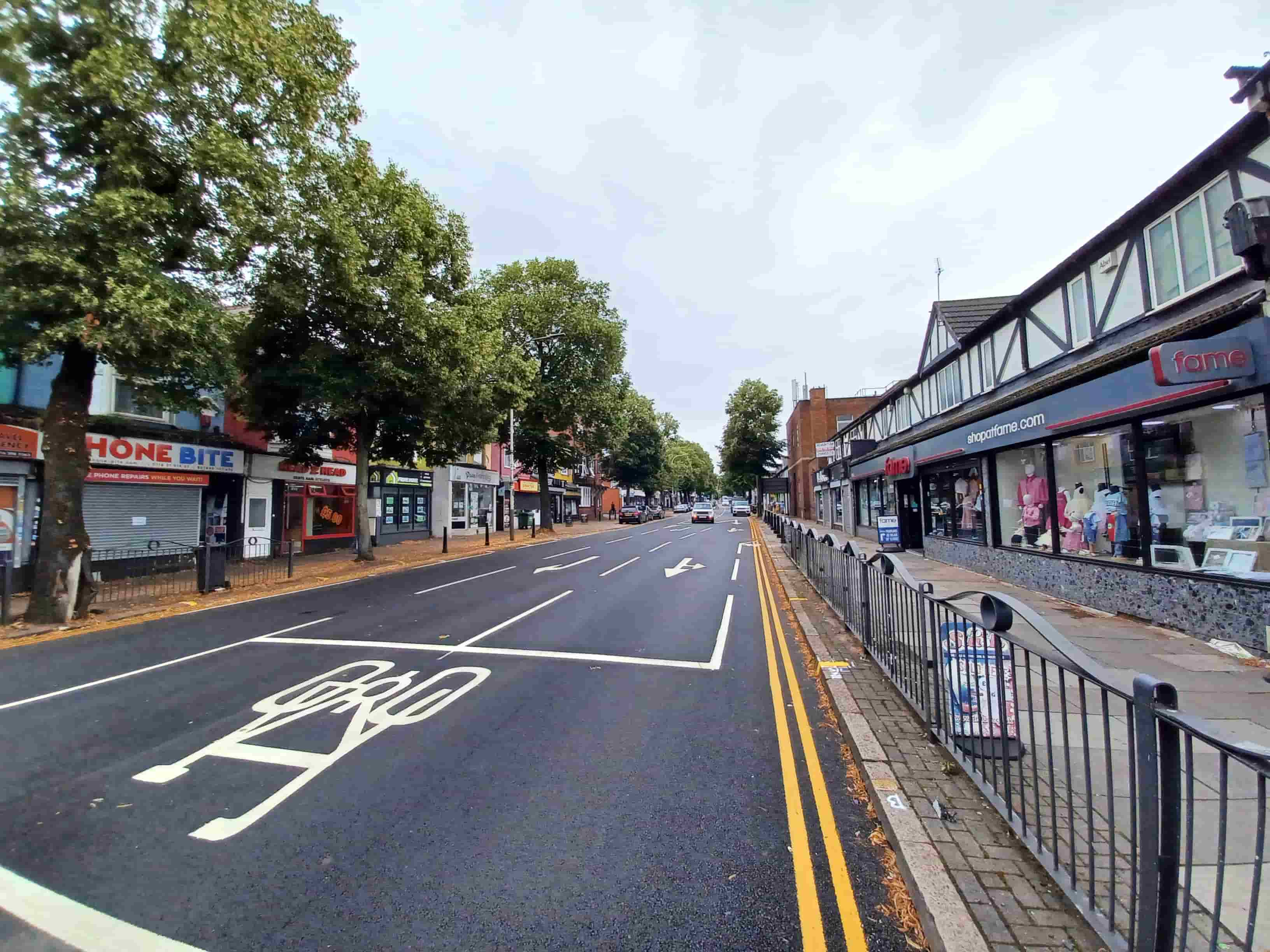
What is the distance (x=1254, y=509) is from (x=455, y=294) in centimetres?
1882

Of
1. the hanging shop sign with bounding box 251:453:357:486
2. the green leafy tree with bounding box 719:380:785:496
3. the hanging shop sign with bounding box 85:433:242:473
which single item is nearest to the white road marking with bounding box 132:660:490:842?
the hanging shop sign with bounding box 85:433:242:473

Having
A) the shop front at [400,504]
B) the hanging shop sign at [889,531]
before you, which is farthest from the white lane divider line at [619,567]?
the shop front at [400,504]

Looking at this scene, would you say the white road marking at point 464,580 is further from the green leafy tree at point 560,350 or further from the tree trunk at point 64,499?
the green leafy tree at point 560,350

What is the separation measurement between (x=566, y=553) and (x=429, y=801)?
18.4m

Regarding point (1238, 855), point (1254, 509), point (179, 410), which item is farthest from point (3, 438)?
point (1254, 509)

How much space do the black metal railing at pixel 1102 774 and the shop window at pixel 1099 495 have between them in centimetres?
463

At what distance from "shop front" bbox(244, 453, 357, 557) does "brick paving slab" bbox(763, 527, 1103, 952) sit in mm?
17682

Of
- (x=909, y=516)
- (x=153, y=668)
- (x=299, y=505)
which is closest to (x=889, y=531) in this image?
(x=909, y=516)

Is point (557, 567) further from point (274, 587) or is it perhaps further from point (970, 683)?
point (970, 683)

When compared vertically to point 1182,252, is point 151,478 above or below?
below

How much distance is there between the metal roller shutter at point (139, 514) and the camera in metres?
15.2

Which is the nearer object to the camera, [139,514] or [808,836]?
[808,836]

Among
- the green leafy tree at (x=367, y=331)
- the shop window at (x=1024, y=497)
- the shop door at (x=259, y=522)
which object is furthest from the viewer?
the shop door at (x=259, y=522)

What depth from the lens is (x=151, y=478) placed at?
1622 centimetres
